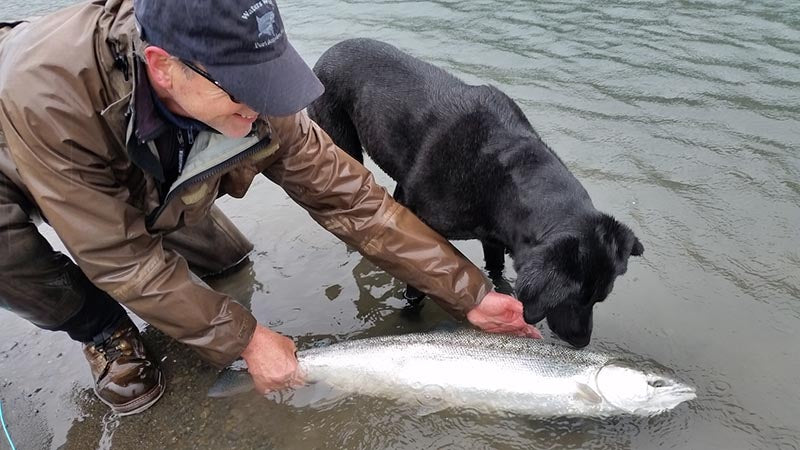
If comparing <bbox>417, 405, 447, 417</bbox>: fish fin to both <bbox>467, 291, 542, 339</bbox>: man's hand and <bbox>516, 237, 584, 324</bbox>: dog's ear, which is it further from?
<bbox>516, 237, 584, 324</bbox>: dog's ear

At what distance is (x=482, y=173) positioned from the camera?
11.4 feet

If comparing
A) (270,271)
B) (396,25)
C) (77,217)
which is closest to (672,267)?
(270,271)

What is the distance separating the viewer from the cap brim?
2.14 m

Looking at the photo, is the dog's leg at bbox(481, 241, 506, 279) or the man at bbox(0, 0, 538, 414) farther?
the dog's leg at bbox(481, 241, 506, 279)

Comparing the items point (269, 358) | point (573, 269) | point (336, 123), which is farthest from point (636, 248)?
point (336, 123)

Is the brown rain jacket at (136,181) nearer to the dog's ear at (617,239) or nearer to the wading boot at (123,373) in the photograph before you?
the wading boot at (123,373)

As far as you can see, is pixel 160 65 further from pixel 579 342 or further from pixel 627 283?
pixel 627 283

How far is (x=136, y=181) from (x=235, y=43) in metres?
1.09

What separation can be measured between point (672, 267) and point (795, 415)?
3.80 ft

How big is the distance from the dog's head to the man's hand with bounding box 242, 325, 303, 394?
1149mm

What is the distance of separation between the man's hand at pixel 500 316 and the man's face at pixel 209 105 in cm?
154

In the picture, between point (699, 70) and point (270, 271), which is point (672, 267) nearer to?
point (270, 271)

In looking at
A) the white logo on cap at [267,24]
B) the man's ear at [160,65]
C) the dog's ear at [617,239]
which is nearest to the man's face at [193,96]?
the man's ear at [160,65]

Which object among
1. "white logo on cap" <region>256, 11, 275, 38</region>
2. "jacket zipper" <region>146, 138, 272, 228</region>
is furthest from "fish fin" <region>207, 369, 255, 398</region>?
"white logo on cap" <region>256, 11, 275, 38</region>
